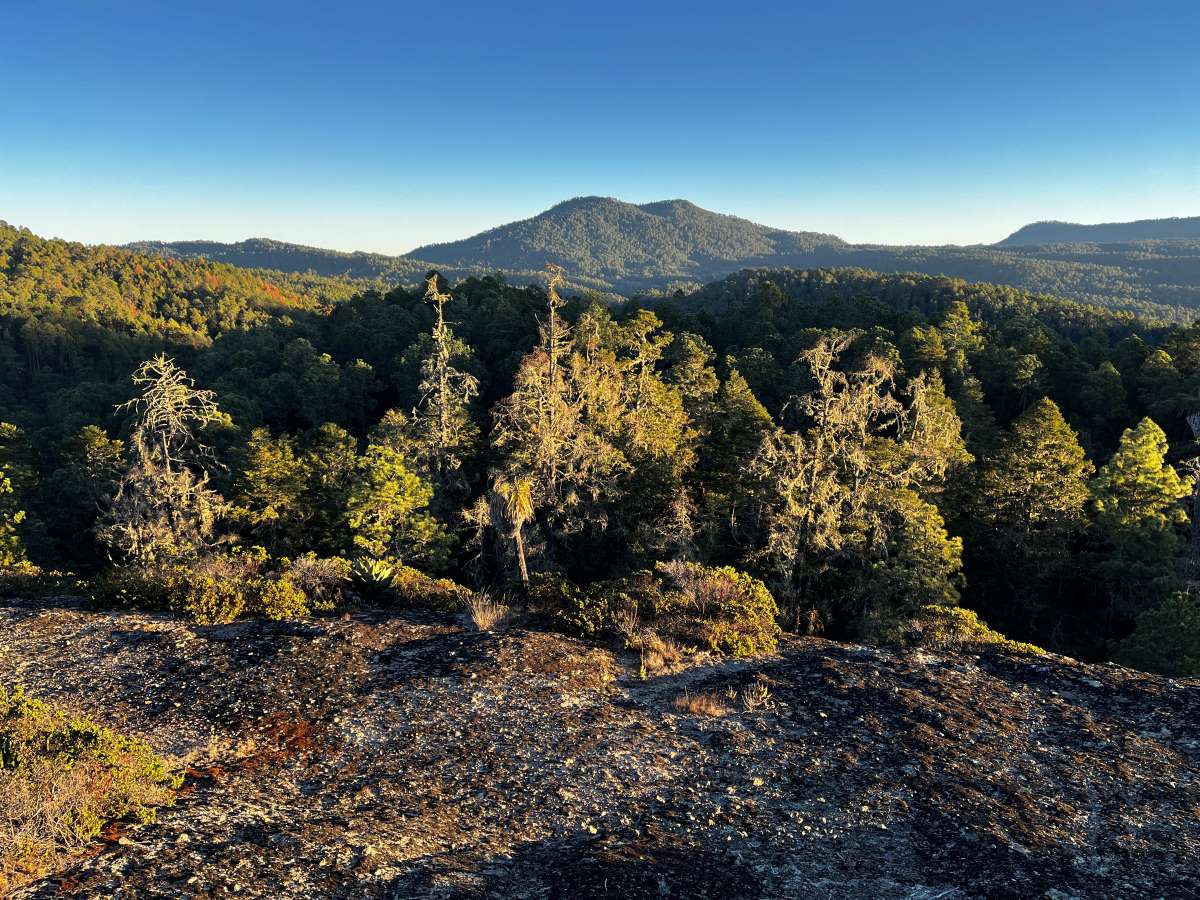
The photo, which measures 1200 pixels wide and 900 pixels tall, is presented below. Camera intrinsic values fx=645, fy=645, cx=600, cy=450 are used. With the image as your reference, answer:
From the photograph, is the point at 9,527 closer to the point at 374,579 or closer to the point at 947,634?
the point at 374,579

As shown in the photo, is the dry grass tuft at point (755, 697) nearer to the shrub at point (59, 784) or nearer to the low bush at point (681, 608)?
the low bush at point (681, 608)

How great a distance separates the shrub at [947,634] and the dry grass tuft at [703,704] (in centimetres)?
621

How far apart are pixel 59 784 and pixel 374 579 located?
423 inches

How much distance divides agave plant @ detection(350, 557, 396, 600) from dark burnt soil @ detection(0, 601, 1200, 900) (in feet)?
9.58

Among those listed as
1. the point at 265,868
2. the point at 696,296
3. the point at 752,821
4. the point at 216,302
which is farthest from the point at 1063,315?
the point at 216,302

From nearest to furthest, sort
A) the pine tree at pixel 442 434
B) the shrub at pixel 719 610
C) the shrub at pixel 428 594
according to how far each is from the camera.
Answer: the shrub at pixel 719 610
the shrub at pixel 428 594
the pine tree at pixel 442 434

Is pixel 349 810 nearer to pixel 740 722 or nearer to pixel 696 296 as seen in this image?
pixel 740 722

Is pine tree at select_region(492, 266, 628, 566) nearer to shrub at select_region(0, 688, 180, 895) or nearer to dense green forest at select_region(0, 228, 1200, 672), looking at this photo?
dense green forest at select_region(0, 228, 1200, 672)

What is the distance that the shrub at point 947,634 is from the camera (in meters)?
14.9

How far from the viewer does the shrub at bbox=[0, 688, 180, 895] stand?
261 inches

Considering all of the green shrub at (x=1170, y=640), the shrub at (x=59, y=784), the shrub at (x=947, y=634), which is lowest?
the green shrub at (x=1170, y=640)

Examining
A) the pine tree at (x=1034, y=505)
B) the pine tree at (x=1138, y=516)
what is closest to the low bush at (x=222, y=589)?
the pine tree at (x=1034, y=505)

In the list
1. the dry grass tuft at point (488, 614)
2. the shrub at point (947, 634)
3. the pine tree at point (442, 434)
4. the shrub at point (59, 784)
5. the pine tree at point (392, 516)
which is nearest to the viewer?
the shrub at point (59, 784)

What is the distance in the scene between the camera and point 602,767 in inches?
390
